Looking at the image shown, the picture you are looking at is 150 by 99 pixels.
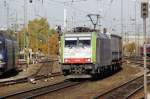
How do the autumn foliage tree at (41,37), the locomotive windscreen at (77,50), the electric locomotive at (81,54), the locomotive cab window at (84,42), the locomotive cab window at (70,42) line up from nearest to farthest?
the electric locomotive at (81,54) < the locomotive windscreen at (77,50) < the locomotive cab window at (84,42) < the locomotive cab window at (70,42) < the autumn foliage tree at (41,37)

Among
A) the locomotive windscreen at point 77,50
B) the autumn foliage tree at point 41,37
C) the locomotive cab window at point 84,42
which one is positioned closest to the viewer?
the locomotive windscreen at point 77,50

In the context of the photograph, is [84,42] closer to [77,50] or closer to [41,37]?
[77,50]

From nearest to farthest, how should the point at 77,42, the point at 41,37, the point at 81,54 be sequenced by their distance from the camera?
the point at 81,54, the point at 77,42, the point at 41,37

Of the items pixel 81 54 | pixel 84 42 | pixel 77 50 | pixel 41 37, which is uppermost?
pixel 41 37

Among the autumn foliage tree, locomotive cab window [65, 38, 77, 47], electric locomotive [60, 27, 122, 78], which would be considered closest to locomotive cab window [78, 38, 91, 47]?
electric locomotive [60, 27, 122, 78]

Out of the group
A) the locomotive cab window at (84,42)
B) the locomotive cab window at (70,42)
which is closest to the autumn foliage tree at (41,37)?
the locomotive cab window at (70,42)

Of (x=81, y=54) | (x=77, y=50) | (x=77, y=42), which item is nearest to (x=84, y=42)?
(x=77, y=42)

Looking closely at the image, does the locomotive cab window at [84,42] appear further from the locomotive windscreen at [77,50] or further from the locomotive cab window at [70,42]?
the locomotive cab window at [70,42]

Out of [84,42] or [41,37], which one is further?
[41,37]

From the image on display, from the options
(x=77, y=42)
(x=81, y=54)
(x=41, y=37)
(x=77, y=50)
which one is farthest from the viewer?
(x=41, y=37)

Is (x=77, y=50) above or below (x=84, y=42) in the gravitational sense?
below

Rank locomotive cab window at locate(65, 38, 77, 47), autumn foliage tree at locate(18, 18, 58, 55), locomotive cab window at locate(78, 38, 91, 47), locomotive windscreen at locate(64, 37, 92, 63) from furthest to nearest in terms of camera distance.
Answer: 1. autumn foliage tree at locate(18, 18, 58, 55)
2. locomotive cab window at locate(65, 38, 77, 47)
3. locomotive cab window at locate(78, 38, 91, 47)
4. locomotive windscreen at locate(64, 37, 92, 63)

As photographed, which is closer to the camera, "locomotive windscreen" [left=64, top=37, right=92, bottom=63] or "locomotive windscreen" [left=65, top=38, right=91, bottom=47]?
"locomotive windscreen" [left=64, top=37, right=92, bottom=63]

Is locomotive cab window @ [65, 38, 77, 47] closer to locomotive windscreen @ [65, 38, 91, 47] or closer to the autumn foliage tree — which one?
locomotive windscreen @ [65, 38, 91, 47]
